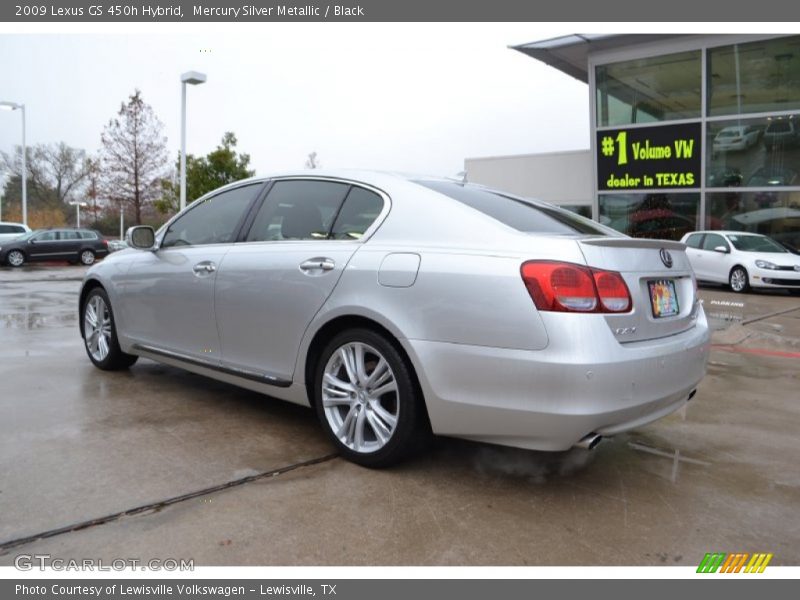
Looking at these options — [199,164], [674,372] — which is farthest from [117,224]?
[674,372]

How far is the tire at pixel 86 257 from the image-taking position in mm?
24722

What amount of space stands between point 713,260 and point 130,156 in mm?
28972

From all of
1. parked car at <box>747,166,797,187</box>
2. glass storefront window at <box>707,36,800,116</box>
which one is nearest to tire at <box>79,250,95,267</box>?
glass storefront window at <box>707,36,800,116</box>

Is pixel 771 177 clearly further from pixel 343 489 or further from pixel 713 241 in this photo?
pixel 343 489

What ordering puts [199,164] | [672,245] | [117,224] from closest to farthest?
[672,245] → [199,164] → [117,224]

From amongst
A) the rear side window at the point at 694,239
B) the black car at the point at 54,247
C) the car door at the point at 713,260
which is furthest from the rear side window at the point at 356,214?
the black car at the point at 54,247

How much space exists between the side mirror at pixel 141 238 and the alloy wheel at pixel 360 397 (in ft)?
6.89

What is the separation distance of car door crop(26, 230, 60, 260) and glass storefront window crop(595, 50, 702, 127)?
19.4m

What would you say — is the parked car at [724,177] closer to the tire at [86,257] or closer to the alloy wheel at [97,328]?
the alloy wheel at [97,328]

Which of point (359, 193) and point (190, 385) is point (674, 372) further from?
point (190, 385)

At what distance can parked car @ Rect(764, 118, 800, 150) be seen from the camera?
1814 cm

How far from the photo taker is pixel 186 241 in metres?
4.62

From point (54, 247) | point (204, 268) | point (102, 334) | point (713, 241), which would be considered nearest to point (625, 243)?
point (204, 268)

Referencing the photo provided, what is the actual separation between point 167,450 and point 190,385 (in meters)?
1.53
